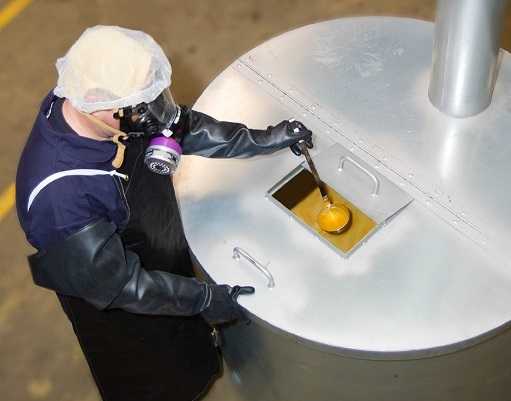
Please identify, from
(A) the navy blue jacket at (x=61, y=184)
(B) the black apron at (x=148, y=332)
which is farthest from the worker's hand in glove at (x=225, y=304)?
(A) the navy blue jacket at (x=61, y=184)

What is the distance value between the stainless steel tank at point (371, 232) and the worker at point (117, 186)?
8cm

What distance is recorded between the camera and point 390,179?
1.96 meters

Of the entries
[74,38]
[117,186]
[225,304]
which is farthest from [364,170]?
[74,38]

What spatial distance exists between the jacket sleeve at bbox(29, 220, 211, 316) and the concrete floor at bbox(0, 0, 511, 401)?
1108 mm

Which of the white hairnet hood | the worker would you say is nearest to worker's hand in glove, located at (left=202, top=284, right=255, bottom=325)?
the worker

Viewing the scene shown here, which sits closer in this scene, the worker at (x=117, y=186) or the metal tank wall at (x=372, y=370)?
the worker at (x=117, y=186)

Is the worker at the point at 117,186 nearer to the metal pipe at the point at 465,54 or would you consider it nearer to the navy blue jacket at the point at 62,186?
the navy blue jacket at the point at 62,186

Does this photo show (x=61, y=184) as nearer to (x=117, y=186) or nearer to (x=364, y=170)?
(x=117, y=186)

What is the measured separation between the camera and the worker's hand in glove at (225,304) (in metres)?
1.83

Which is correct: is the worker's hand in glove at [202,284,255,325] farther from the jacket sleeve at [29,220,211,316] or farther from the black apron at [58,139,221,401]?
the black apron at [58,139,221,401]

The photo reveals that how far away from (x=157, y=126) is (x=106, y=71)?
8.7 inches

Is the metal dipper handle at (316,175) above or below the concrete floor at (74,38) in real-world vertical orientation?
above

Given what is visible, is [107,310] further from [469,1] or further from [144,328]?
[469,1]

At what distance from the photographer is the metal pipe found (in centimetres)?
176
